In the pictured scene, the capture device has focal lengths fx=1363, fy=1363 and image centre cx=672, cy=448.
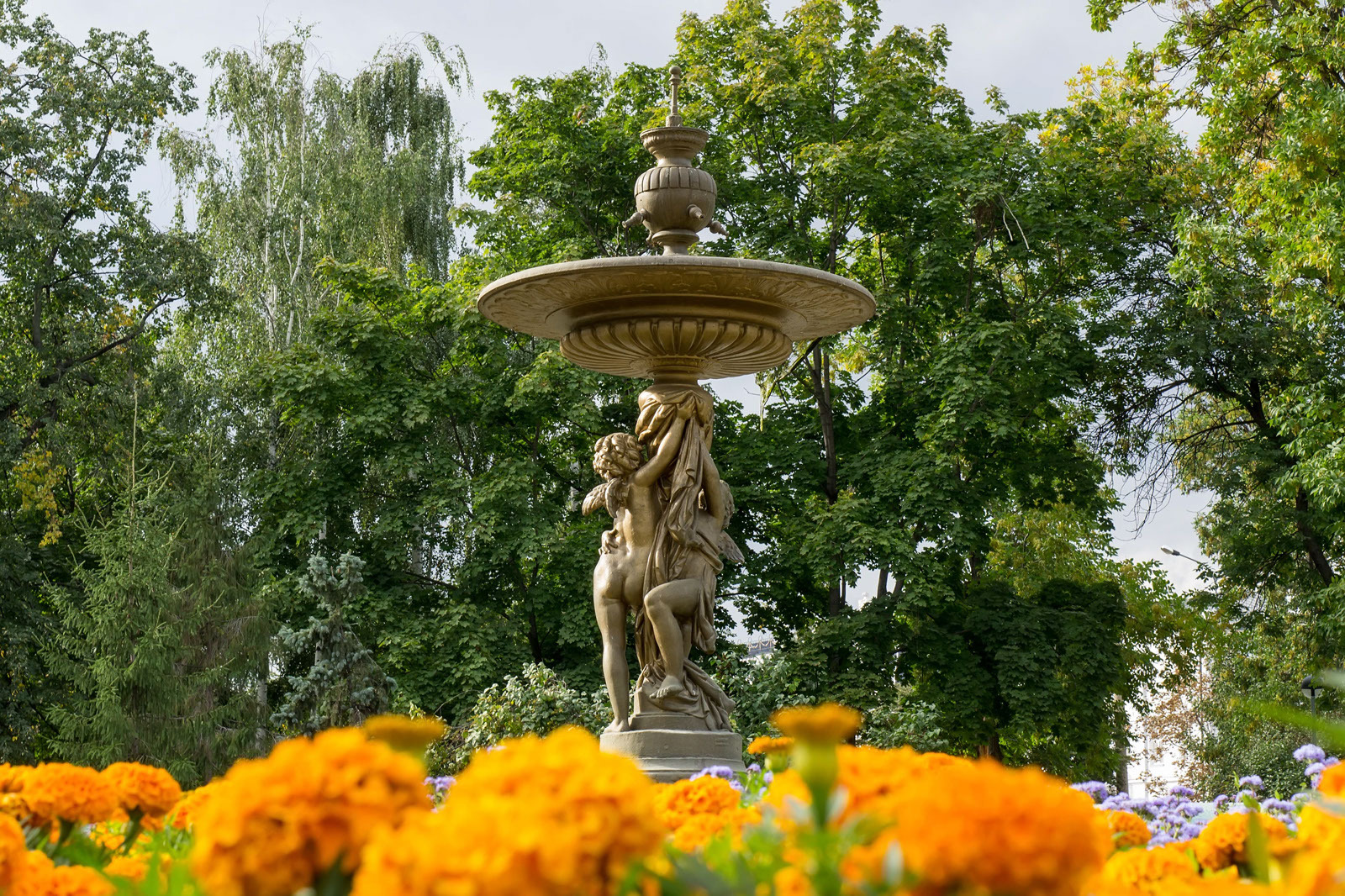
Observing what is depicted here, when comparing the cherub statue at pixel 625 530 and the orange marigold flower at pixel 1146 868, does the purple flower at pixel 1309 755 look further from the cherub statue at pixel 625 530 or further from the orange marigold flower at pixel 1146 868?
the cherub statue at pixel 625 530

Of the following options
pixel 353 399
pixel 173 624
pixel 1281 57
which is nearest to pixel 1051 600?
pixel 1281 57

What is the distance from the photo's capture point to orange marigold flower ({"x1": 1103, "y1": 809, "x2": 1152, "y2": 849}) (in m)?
3.03

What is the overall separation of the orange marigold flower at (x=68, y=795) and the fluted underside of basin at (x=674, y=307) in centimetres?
526

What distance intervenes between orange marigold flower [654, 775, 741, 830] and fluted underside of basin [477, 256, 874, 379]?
4.93 meters

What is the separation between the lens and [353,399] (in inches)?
776

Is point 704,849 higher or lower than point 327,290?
lower

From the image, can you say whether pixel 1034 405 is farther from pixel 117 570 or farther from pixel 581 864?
pixel 581 864

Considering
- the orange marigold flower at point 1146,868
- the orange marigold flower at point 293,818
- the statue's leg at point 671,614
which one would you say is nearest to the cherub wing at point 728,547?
the statue's leg at point 671,614

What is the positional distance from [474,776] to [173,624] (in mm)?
18404

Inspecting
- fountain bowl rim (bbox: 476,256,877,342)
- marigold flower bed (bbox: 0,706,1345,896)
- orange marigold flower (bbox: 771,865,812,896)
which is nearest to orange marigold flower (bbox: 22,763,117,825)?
marigold flower bed (bbox: 0,706,1345,896)

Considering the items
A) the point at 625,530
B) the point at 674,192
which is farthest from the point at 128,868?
the point at 674,192

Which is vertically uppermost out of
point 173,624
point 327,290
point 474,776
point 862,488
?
point 327,290

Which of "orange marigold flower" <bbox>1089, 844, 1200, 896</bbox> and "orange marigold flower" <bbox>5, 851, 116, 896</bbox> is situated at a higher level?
"orange marigold flower" <bbox>5, 851, 116, 896</bbox>

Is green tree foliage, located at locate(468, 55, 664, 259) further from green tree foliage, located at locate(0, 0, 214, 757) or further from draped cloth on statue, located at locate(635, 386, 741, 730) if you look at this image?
draped cloth on statue, located at locate(635, 386, 741, 730)
